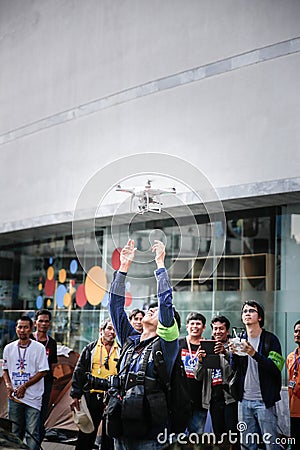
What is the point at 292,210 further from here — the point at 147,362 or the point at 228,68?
the point at 147,362

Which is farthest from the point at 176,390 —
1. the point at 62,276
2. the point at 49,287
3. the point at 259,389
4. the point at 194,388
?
the point at 49,287

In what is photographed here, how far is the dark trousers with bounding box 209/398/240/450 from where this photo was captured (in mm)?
6316

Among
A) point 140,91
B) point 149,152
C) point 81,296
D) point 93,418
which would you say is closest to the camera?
point 93,418

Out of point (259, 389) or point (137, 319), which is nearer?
point (259, 389)

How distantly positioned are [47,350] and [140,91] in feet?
10.8

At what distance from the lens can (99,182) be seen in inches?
234

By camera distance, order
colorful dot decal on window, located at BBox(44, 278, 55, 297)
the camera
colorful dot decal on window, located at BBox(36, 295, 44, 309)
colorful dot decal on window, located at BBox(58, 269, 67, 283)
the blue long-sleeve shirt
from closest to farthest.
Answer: the blue long-sleeve shirt, the camera, colorful dot decal on window, located at BBox(58, 269, 67, 283), colorful dot decal on window, located at BBox(44, 278, 55, 297), colorful dot decal on window, located at BBox(36, 295, 44, 309)

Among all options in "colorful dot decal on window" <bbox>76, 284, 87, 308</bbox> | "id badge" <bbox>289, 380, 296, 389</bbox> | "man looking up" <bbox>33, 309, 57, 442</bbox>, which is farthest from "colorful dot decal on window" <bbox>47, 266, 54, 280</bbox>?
"id badge" <bbox>289, 380, 296, 389</bbox>

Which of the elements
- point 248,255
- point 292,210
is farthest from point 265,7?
point 248,255

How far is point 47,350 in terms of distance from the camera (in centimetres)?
818

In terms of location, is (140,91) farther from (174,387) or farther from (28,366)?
(174,387)

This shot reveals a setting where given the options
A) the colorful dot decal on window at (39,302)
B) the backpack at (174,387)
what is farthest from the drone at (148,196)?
the colorful dot decal on window at (39,302)

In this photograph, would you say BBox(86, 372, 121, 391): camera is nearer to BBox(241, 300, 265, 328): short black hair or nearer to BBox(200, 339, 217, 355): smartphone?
BBox(200, 339, 217, 355): smartphone

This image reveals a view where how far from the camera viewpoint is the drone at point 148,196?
5738 millimetres
